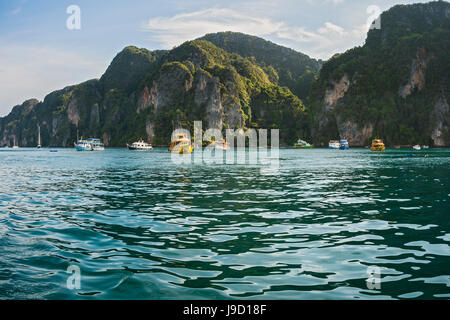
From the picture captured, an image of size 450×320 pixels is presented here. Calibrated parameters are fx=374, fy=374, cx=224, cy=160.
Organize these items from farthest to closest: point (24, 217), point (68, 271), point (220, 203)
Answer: point (220, 203) < point (24, 217) < point (68, 271)

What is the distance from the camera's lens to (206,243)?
445 inches

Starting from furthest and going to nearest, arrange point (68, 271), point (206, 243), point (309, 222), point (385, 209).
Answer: point (385, 209)
point (309, 222)
point (206, 243)
point (68, 271)

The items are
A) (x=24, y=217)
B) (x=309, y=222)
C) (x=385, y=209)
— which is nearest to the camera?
(x=309, y=222)

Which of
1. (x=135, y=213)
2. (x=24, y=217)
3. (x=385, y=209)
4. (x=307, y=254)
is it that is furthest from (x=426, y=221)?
(x=24, y=217)

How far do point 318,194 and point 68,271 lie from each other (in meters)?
17.0

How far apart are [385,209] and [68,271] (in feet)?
46.3

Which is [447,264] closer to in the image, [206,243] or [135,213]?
[206,243]

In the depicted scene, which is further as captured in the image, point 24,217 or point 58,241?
point 24,217

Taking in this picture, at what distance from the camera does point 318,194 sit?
22984mm

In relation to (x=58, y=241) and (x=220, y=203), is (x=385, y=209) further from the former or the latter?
(x=58, y=241)

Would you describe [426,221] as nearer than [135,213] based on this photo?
Yes
